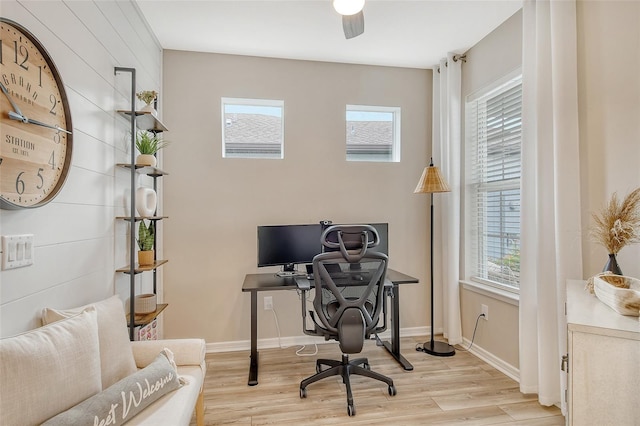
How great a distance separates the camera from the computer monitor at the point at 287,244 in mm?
2857

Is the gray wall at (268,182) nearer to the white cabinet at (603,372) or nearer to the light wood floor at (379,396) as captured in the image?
the light wood floor at (379,396)

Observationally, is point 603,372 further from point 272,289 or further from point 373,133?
point 373,133

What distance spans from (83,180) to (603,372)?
2.32 metres

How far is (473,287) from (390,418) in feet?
→ 4.91

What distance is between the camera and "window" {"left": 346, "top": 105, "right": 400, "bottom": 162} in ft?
11.1

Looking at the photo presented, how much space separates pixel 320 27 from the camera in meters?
2.65

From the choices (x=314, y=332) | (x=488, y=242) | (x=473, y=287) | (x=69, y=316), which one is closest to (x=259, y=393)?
(x=314, y=332)

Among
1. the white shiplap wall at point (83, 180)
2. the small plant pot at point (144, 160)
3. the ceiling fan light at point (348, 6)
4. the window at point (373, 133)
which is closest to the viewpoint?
the white shiplap wall at point (83, 180)

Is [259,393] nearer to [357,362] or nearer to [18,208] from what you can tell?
[357,362]

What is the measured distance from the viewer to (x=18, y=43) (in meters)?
1.19

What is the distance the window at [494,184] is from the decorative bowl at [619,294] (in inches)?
46.4

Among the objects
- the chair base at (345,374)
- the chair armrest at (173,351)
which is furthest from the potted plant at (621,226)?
the chair armrest at (173,351)

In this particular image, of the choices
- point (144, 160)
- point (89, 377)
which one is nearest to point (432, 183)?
point (144, 160)

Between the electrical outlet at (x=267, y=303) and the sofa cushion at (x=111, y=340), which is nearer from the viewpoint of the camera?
A: the sofa cushion at (x=111, y=340)
